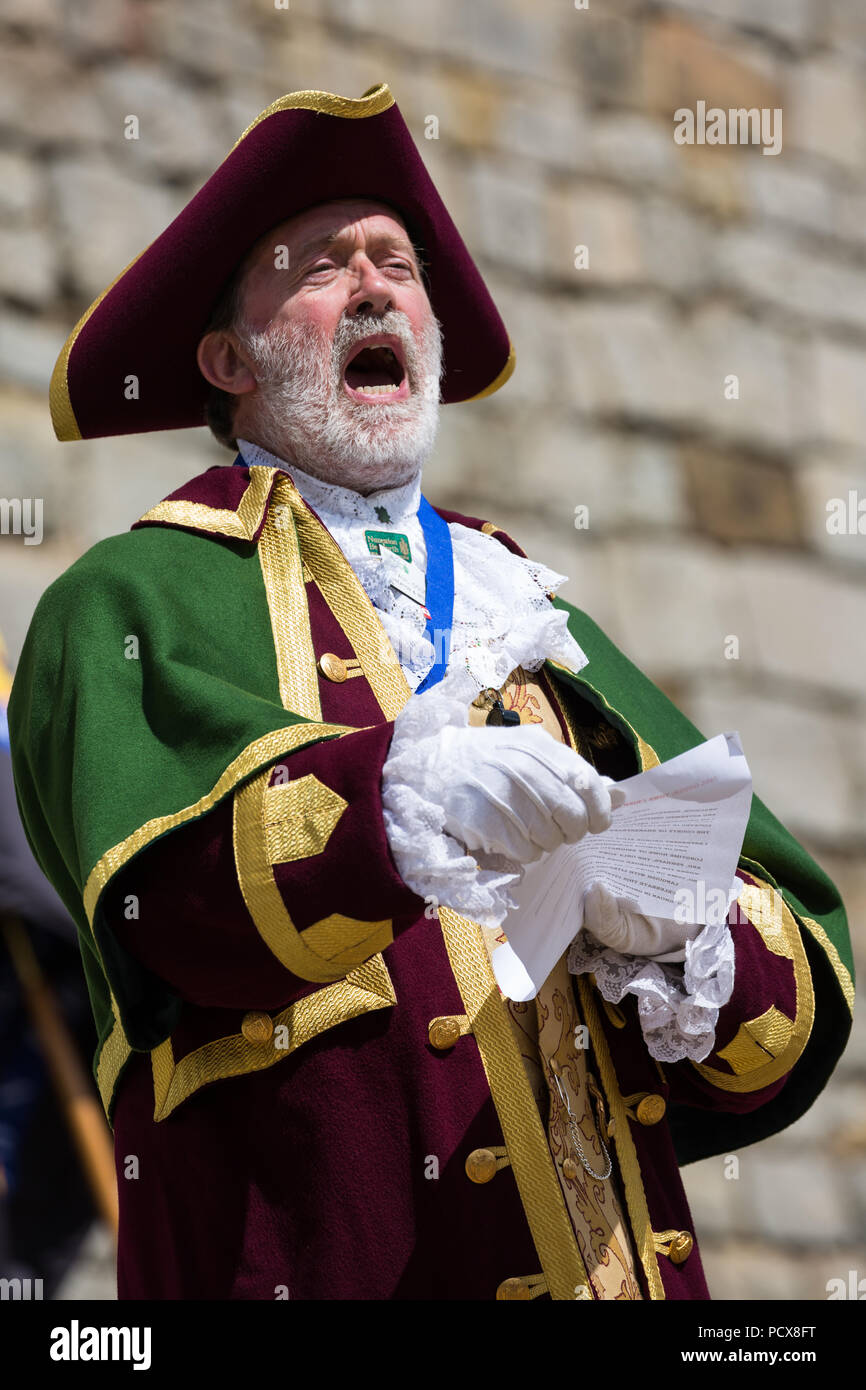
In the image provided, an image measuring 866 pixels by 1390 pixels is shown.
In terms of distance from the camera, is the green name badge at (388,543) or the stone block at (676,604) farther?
the stone block at (676,604)

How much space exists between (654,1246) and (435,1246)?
1.07 ft

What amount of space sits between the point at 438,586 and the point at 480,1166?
0.80 meters

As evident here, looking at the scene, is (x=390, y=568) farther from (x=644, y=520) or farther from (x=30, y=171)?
(x=644, y=520)

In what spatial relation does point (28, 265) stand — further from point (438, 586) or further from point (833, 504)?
point (833, 504)

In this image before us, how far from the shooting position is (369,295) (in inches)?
109

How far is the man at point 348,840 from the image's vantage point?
79.2 inches

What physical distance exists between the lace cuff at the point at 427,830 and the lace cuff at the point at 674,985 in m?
0.39

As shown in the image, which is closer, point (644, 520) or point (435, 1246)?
point (435, 1246)

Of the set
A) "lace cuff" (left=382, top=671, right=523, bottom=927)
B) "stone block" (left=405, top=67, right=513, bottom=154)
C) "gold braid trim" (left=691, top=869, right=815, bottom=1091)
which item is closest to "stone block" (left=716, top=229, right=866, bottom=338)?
"stone block" (left=405, top=67, right=513, bottom=154)

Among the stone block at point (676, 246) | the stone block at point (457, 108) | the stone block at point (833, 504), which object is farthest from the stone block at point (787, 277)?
the stone block at point (457, 108)

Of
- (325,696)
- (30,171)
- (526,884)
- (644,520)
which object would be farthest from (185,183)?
(526,884)

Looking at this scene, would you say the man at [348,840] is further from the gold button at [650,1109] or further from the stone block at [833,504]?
the stone block at [833,504]

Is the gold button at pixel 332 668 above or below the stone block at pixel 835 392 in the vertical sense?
below

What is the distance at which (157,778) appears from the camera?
84.7 inches
